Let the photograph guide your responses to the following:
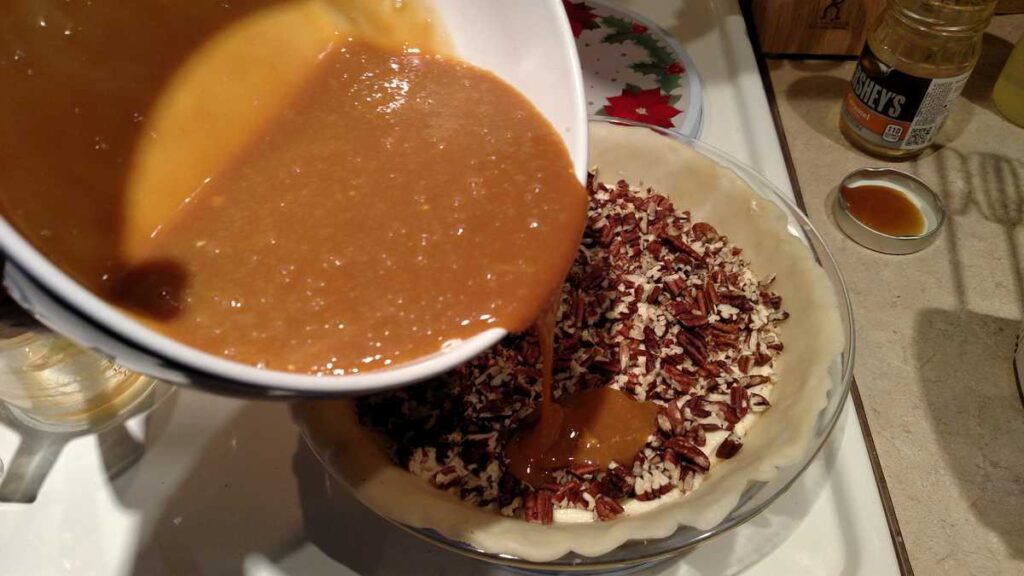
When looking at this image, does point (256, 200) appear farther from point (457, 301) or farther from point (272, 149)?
point (457, 301)

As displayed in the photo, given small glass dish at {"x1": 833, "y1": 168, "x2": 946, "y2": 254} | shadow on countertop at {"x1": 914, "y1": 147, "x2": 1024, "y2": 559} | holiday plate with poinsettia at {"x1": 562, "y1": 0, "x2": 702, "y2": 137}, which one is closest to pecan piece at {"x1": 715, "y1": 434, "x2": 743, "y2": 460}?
shadow on countertop at {"x1": 914, "y1": 147, "x2": 1024, "y2": 559}

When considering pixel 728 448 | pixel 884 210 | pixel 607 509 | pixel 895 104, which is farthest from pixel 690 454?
pixel 895 104

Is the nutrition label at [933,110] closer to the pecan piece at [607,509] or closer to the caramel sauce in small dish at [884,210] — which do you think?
the caramel sauce in small dish at [884,210]

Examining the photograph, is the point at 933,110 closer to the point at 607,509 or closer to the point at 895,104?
the point at 895,104

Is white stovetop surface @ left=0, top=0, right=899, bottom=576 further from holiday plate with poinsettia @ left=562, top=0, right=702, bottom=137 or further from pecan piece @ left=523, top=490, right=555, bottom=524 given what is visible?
holiday plate with poinsettia @ left=562, top=0, right=702, bottom=137

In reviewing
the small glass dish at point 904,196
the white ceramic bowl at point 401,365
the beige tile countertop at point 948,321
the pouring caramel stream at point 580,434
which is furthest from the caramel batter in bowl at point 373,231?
the small glass dish at point 904,196

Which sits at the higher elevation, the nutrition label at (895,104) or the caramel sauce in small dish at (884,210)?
the nutrition label at (895,104)

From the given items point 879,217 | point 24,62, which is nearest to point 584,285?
point 879,217
